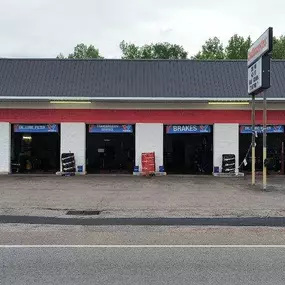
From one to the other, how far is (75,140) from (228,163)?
7460 millimetres

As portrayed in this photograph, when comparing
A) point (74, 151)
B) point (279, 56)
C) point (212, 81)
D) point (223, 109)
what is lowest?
point (74, 151)

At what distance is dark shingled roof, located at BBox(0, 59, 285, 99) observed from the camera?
2272cm

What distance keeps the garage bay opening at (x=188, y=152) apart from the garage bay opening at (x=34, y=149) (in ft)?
21.3

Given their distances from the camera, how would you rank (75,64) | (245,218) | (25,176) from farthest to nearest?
(75,64)
(25,176)
(245,218)

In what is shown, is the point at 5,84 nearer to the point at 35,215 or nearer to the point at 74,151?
the point at 74,151

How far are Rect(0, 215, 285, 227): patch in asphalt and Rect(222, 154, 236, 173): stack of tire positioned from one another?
11311mm

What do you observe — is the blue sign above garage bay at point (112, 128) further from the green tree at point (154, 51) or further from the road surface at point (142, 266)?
the green tree at point (154, 51)

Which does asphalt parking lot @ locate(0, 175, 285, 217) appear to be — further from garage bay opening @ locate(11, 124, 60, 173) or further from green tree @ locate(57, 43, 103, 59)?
green tree @ locate(57, 43, 103, 59)

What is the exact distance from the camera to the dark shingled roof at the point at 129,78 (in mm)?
22719

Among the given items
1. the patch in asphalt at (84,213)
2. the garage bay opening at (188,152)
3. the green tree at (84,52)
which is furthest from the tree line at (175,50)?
the patch in asphalt at (84,213)

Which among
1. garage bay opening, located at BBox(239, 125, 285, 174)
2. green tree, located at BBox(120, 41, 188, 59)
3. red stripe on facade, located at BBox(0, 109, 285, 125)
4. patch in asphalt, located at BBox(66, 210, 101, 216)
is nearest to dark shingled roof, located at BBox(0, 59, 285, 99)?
red stripe on facade, located at BBox(0, 109, 285, 125)

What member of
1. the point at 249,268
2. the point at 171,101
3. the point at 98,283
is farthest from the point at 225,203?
the point at 171,101

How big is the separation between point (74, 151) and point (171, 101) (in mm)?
5294

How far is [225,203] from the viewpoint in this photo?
13.2m
